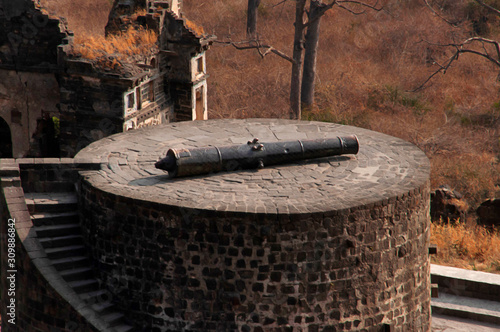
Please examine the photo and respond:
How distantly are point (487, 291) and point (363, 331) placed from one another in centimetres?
452

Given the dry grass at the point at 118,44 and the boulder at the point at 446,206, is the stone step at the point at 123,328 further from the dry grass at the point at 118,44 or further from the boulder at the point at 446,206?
the boulder at the point at 446,206

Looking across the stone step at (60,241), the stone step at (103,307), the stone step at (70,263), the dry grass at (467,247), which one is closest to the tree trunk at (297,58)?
the dry grass at (467,247)

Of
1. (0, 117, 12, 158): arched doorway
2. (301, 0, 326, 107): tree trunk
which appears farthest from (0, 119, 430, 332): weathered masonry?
(301, 0, 326, 107): tree trunk

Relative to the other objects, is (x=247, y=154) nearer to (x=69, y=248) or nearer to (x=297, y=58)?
(x=69, y=248)

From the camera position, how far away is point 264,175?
11.0 metres

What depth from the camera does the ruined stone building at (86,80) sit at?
1583 cm

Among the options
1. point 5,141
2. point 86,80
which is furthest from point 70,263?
point 5,141

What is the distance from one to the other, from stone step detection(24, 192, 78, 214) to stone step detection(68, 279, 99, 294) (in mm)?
1260

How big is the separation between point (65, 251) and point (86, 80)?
20.4ft

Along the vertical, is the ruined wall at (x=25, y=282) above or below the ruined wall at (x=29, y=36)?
below

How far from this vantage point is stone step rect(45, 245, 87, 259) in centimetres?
1052

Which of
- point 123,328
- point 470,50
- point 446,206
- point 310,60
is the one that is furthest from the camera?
point 310,60

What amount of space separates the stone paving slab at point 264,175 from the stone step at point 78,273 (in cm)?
127

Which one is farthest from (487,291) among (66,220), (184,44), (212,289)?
(184,44)
